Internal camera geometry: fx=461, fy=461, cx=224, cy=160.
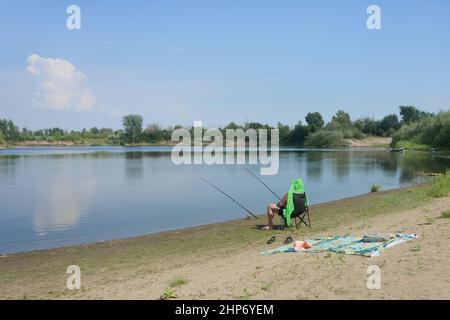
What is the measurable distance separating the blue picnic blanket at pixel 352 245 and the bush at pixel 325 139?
12493 centimetres

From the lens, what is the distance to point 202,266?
7.75 meters

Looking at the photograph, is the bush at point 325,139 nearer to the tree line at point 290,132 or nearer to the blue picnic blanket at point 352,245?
the tree line at point 290,132

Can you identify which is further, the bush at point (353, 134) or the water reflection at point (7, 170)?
the bush at point (353, 134)

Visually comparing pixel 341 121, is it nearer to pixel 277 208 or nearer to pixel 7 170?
pixel 7 170

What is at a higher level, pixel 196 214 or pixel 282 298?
pixel 282 298

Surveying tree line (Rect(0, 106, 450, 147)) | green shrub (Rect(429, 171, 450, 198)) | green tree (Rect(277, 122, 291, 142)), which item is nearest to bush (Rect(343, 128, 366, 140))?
tree line (Rect(0, 106, 450, 147))

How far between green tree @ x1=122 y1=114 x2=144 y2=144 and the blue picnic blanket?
149308mm

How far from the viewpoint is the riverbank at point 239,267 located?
557 centimetres

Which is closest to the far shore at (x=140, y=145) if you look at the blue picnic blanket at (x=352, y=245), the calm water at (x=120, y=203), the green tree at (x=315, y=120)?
the green tree at (x=315, y=120)

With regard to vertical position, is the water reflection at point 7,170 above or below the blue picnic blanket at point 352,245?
below

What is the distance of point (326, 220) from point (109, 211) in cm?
973

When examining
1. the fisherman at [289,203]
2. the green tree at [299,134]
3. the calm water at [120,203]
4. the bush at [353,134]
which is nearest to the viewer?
the fisherman at [289,203]
